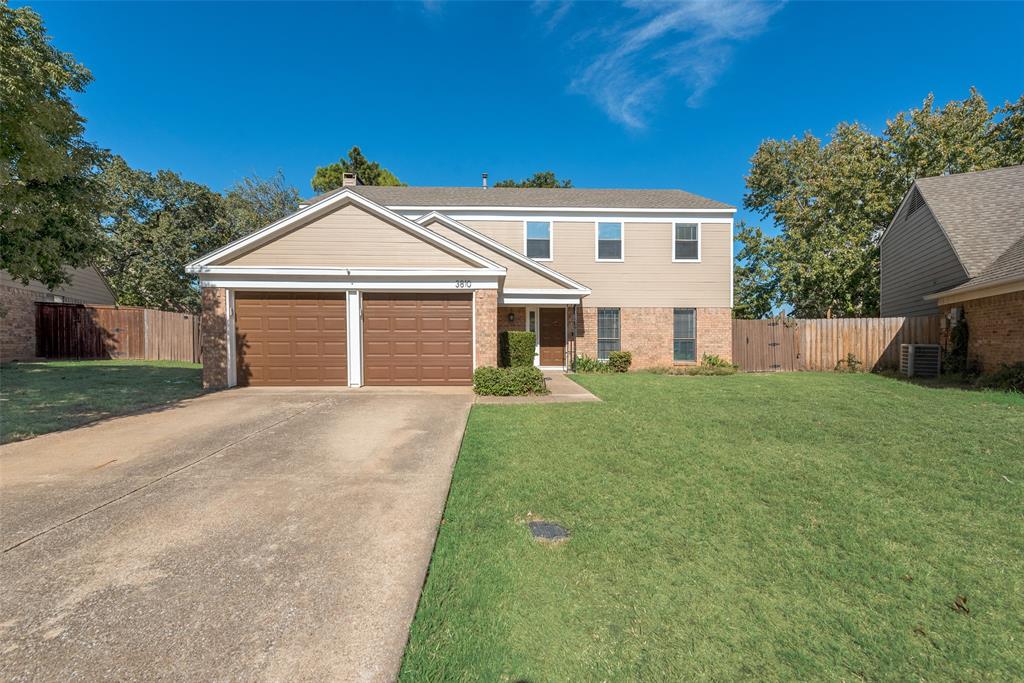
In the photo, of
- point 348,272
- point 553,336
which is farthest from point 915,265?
point 348,272

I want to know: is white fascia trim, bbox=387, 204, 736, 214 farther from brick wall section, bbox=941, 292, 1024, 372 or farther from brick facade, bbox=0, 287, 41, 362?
brick facade, bbox=0, 287, 41, 362

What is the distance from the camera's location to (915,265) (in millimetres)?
15586

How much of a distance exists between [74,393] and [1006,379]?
69.7 feet

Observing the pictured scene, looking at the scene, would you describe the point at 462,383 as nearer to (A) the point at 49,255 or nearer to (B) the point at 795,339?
(A) the point at 49,255

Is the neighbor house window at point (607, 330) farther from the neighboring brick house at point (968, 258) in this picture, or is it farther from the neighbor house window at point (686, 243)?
the neighboring brick house at point (968, 258)

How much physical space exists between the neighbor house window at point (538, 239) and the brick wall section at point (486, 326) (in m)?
5.97

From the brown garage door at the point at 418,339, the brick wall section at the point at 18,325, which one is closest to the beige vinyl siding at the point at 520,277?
the brown garage door at the point at 418,339

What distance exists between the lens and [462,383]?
11.0 metres

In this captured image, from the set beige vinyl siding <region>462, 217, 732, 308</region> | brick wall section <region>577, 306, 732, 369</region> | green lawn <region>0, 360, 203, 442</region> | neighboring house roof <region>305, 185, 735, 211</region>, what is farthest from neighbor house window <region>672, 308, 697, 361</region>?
green lawn <region>0, 360, 203, 442</region>

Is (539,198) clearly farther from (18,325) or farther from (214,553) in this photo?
(18,325)

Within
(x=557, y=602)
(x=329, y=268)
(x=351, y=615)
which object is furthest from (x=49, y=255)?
(x=557, y=602)

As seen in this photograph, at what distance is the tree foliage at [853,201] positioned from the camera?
67.4ft

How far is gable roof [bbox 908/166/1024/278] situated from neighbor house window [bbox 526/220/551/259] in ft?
40.7

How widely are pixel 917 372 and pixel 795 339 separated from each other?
3.44m
